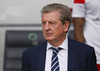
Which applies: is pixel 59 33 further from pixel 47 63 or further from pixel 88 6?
pixel 88 6

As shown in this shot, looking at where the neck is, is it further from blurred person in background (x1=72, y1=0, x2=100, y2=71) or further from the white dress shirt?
blurred person in background (x1=72, y1=0, x2=100, y2=71)

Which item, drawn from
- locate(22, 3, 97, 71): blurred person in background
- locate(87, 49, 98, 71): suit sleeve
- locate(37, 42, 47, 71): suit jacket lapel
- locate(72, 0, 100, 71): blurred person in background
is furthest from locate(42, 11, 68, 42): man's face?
locate(72, 0, 100, 71): blurred person in background

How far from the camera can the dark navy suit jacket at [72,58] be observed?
84.7 inches

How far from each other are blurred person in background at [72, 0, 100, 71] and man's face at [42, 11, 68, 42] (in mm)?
714

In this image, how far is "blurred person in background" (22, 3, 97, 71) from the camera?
2.13 metres

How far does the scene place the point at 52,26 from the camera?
83.4 inches

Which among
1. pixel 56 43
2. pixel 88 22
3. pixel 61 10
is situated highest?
pixel 61 10

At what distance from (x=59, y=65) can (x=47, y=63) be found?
0.09 meters

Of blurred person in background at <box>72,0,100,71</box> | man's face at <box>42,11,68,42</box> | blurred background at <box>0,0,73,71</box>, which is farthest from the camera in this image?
blurred background at <box>0,0,73,71</box>

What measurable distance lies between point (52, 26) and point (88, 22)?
0.83m

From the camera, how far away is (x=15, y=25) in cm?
385

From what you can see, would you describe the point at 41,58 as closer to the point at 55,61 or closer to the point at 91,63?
the point at 55,61

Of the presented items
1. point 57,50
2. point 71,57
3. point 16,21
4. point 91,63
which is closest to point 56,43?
point 57,50

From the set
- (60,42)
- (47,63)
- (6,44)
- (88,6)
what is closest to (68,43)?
(60,42)
